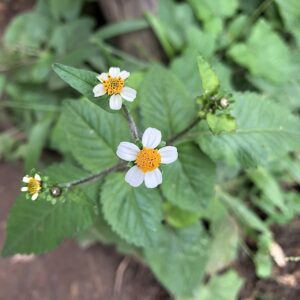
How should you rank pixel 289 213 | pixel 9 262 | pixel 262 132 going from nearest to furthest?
pixel 262 132 → pixel 289 213 → pixel 9 262

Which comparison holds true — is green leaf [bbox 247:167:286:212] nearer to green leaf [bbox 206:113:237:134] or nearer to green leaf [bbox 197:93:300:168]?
green leaf [bbox 197:93:300:168]

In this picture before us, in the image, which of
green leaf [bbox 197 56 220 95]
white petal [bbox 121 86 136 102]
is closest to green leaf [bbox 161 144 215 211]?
green leaf [bbox 197 56 220 95]

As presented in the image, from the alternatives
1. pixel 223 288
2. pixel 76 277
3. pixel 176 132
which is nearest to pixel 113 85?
pixel 176 132

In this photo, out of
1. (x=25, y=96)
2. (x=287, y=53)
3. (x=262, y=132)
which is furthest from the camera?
(x=25, y=96)

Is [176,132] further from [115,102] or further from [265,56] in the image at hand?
[265,56]

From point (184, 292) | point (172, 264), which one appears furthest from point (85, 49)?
point (184, 292)

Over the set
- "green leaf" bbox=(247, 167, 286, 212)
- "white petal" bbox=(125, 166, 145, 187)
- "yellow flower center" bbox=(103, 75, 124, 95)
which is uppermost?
"yellow flower center" bbox=(103, 75, 124, 95)

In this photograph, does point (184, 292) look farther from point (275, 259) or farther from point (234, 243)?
point (275, 259)
